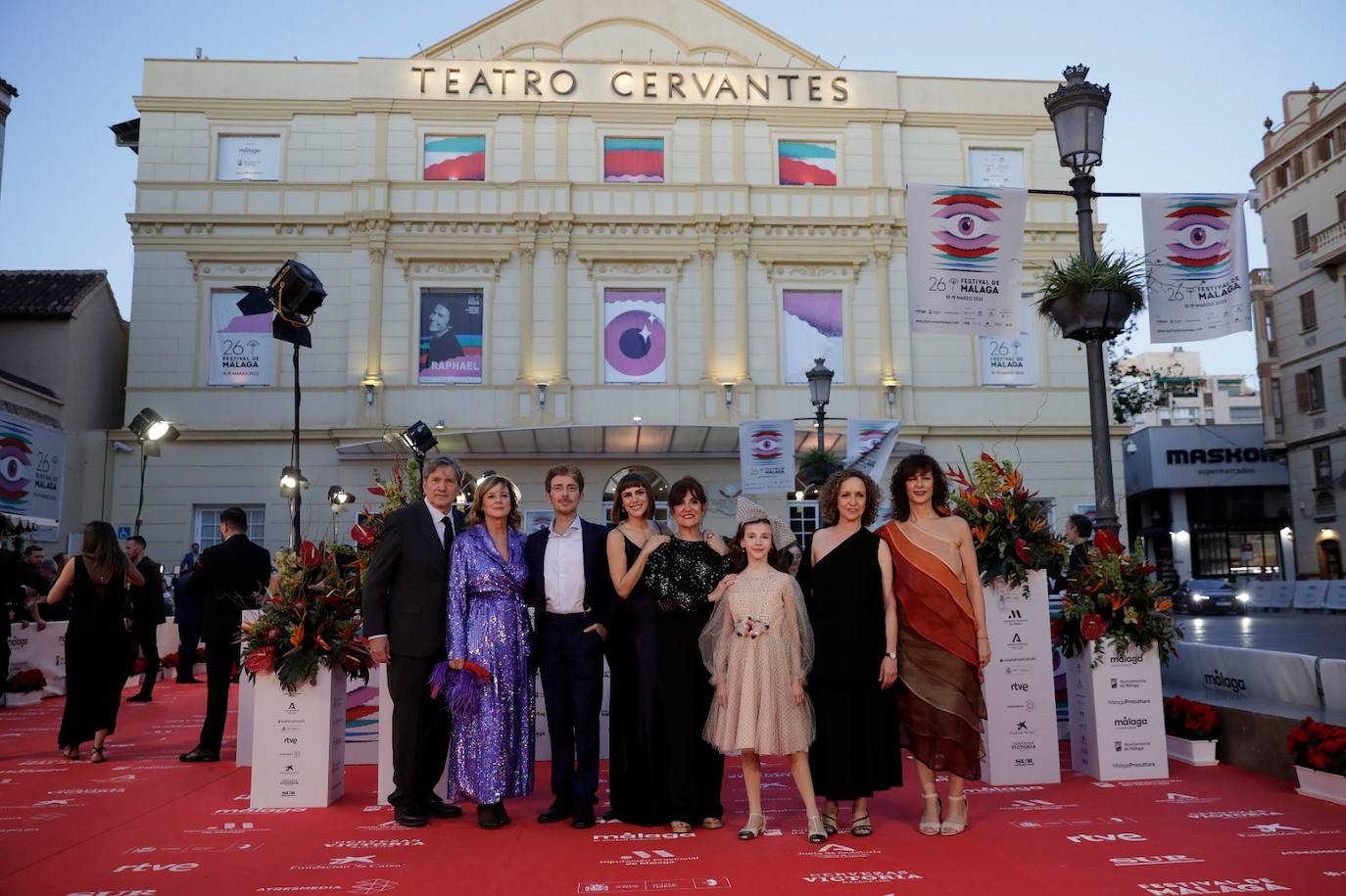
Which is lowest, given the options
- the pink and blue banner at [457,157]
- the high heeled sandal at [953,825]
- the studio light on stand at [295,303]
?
the high heeled sandal at [953,825]

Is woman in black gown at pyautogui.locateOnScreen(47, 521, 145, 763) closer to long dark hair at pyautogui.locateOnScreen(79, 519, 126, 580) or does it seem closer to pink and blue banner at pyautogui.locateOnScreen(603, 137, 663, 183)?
long dark hair at pyautogui.locateOnScreen(79, 519, 126, 580)

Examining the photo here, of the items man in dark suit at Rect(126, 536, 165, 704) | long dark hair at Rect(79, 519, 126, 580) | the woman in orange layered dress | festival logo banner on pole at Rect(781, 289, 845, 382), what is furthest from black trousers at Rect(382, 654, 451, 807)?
festival logo banner on pole at Rect(781, 289, 845, 382)

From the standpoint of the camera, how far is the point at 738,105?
2514 cm

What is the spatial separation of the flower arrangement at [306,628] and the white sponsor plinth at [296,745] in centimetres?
9

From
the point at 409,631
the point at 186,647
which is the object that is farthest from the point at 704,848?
the point at 186,647

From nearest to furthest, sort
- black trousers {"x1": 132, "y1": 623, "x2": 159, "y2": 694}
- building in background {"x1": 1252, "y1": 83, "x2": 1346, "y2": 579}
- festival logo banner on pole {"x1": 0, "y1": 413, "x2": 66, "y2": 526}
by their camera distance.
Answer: black trousers {"x1": 132, "y1": 623, "x2": 159, "y2": 694} < festival logo banner on pole {"x1": 0, "y1": 413, "x2": 66, "y2": 526} < building in background {"x1": 1252, "y1": 83, "x2": 1346, "y2": 579}

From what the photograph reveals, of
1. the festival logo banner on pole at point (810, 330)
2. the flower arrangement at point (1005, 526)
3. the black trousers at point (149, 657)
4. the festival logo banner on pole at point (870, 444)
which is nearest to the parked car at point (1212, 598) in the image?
the festival logo banner on pole at point (810, 330)

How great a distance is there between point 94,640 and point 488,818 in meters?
4.41

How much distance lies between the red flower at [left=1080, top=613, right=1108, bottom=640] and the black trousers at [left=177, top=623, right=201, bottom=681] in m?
11.5

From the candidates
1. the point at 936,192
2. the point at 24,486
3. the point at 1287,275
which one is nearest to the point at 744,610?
the point at 936,192

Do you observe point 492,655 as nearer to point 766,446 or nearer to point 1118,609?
point 1118,609

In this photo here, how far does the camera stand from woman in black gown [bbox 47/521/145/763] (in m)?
8.20

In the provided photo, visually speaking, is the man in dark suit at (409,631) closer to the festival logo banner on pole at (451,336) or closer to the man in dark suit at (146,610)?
the man in dark suit at (146,610)

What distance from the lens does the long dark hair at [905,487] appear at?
589 cm
